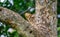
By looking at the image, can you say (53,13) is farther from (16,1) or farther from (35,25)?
(16,1)

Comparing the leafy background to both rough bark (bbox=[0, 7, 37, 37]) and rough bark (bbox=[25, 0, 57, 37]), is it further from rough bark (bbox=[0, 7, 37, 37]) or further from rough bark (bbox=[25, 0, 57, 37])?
rough bark (bbox=[0, 7, 37, 37])

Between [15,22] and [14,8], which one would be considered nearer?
[15,22]

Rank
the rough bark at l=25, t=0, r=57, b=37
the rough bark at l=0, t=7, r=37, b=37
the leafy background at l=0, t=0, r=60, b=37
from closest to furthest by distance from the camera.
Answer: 1. the rough bark at l=0, t=7, r=37, b=37
2. the rough bark at l=25, t=0, r=57, b=37
3. the leafy background at l=0, t=0, r=60, b=37

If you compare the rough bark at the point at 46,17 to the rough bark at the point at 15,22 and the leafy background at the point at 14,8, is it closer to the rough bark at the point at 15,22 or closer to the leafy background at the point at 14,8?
the rough bark at the point at 15,22

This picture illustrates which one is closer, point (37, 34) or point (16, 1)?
point (37, 34)

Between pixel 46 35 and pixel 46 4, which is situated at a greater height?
pixel 46 4

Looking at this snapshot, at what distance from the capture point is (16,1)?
3.23 metres

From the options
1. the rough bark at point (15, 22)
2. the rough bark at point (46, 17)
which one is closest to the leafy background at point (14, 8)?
the rough bark at point (46, 17)

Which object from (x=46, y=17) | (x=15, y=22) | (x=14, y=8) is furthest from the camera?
(x=14, y=8)

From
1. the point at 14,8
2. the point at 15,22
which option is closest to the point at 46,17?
the point at 15,22

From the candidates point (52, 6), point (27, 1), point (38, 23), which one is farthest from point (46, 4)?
point (27, 1)

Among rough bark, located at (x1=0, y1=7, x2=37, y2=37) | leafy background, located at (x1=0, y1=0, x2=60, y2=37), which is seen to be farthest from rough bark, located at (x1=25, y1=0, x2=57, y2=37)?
leafy background, located at (x1=0, y1=0, x2=60, y2=37)

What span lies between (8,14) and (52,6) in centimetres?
48

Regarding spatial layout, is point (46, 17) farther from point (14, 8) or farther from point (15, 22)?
point (14, 8)
